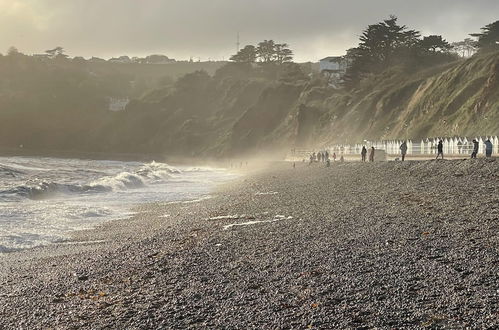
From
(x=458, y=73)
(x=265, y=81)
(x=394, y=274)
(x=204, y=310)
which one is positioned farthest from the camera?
(x=265, y=81)

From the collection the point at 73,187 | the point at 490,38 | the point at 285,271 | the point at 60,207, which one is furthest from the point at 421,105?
the point at 285,271

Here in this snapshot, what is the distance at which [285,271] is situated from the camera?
11.0 m

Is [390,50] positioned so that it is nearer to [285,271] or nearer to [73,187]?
A: [73,187]

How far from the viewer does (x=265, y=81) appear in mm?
153500

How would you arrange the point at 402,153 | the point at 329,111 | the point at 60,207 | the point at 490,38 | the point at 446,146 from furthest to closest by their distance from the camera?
the point at 329,111 → the point at 490,38 → the point at 446,146 → the point at 402,153 → the point at 60,207

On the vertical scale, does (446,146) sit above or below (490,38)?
below

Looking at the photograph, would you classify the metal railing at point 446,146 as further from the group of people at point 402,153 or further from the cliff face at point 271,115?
the cliff face at point 271,115

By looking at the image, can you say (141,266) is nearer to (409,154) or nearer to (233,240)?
(233,240)

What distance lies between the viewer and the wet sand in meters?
8.34

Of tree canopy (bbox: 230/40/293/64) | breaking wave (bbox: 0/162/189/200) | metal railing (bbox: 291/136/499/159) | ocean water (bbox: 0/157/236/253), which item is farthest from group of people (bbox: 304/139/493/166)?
tree canopy (bbox: 230/40/293/64)

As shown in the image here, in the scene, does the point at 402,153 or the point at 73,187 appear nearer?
the point at 402,153

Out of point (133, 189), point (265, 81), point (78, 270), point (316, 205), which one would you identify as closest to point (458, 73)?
point (133, 189)

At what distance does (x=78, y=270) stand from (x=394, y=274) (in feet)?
25.9

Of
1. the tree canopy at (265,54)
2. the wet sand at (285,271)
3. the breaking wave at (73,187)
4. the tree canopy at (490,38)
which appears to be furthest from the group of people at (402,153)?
the tree canopy at (265,54)
